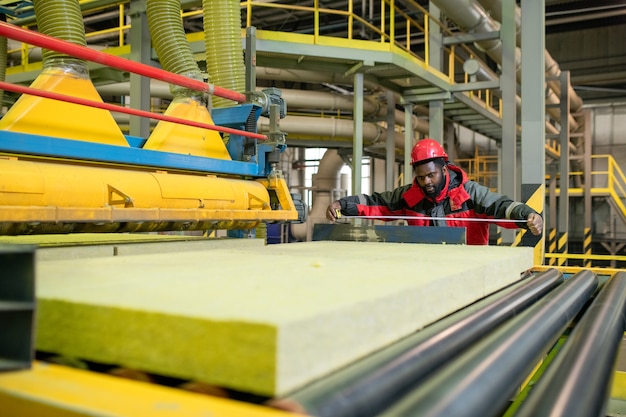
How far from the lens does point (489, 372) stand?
3.86 ft

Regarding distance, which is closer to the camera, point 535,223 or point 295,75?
point 535,223

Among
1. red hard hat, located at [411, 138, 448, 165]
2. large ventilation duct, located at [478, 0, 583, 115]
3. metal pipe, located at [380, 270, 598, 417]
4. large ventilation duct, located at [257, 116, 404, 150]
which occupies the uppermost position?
large ventilation duct, located at [478, 0, 583, 115]

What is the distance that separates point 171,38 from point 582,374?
381 cm

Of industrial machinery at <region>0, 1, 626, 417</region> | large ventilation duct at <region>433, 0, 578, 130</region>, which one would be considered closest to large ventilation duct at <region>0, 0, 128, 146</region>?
industrial machinery at <region>0, 1, 626, 417</region>

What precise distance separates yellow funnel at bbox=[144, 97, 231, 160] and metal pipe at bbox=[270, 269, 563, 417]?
2643 millimetres

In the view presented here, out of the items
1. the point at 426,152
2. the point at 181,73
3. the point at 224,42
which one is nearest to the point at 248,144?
the point at 181,73

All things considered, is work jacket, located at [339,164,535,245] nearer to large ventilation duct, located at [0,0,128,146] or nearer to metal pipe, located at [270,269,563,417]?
large ventilation duct, located at [0,0,128,146]

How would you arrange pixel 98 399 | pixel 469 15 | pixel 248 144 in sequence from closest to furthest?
pixel 98 399 → pixel 248 144 → pixel 469 15

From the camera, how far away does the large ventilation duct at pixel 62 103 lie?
2955 mm

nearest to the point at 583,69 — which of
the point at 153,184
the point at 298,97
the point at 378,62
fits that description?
the point at 298,97

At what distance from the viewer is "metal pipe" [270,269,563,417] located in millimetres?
904

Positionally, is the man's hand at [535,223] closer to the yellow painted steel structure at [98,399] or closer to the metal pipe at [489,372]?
the metal pipe at [489,372]

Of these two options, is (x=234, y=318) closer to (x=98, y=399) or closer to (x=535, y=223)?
(x=98, y=399)

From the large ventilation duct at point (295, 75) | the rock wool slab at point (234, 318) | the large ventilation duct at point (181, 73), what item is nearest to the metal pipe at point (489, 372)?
the rock wool slab at point (234, 318)
